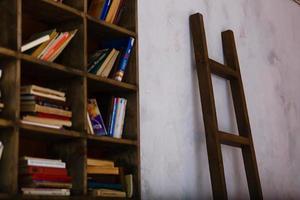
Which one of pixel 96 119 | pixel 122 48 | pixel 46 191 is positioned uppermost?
pixel 122 48

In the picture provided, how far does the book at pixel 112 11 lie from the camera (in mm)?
2658

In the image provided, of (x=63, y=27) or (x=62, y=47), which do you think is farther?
(x=63, y=27)

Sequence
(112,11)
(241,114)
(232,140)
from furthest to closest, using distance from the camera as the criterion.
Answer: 1. (241,114)
2. (232,140)
3. (112,11)

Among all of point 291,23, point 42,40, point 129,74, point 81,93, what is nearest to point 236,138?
point 129,74

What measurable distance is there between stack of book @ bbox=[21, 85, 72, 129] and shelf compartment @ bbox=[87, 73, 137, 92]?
0.63 feet

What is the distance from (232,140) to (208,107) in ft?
0.89

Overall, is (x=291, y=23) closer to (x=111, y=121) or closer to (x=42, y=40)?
(x=111, y=121)

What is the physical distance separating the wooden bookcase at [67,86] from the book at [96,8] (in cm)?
8

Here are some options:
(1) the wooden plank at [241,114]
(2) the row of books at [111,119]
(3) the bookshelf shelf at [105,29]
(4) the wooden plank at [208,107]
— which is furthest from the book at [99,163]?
(1) the wooden plank at [241,114]

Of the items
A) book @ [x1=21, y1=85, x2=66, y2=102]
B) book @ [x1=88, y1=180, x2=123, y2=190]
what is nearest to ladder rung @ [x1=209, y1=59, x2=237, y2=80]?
book @ [x1=88, y1=180, x2=123, y2=190]

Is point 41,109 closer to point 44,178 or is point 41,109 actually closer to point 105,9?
point 44,178

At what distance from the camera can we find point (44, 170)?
7.04ft

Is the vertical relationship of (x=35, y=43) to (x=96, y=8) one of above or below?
below

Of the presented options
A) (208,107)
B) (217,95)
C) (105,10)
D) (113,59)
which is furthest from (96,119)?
(217,95)
